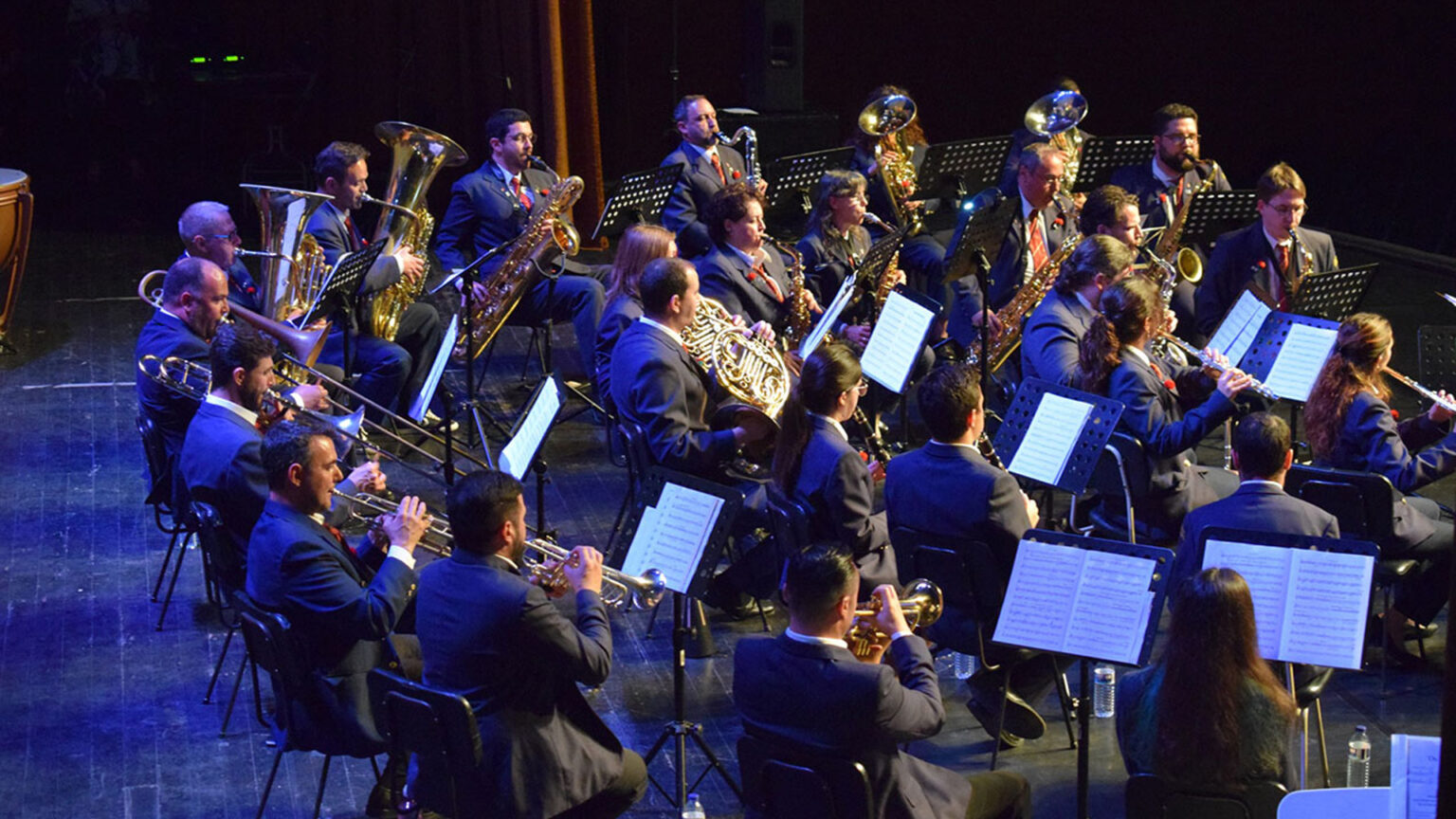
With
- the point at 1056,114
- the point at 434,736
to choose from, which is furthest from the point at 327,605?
the point at 1056,114

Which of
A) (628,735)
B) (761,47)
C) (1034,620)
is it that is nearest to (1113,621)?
(1034,620)

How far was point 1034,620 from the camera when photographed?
4465 mm

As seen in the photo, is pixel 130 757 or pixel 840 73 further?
pixel 840 73

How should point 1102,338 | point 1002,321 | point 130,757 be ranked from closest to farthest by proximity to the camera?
point 130,757
point 1102,338
point 1002,321

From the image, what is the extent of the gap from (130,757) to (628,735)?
1.64 meters

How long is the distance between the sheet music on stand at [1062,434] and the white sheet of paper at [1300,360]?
1.26 m

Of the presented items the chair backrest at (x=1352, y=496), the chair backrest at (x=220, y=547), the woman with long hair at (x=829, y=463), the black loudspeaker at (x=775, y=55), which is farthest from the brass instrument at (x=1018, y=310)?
the black loudspeaker at (x=775, y=55)

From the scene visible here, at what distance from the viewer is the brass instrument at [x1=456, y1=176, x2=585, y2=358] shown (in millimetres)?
8086

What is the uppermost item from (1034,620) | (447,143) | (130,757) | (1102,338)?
(447,143)

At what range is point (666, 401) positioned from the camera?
614 cm

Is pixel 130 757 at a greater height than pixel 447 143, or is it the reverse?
pixel 447 143

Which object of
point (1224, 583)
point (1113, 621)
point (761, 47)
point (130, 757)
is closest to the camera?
point (1224, 583)

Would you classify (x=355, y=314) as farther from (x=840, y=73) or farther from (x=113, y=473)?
(x=840, y=73)

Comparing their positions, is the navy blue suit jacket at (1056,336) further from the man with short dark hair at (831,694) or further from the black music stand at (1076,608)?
the man with short dark hair at (831,694)
